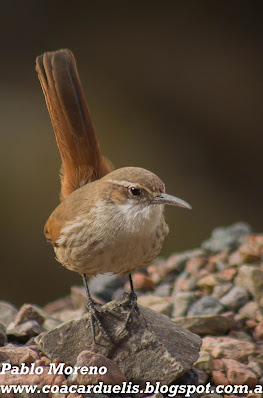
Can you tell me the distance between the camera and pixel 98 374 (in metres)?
2.33

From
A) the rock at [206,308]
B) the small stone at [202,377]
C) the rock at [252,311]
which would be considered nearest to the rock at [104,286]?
the rock at [206,308]

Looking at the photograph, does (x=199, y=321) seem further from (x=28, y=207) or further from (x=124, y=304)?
(x=28, y=207)

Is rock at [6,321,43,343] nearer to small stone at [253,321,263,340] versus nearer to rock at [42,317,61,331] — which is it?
rock at [42,317,61,331]

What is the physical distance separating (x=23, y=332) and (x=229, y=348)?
102 cm

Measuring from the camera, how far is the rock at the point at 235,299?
129 inches

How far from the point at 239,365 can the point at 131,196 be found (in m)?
0.97

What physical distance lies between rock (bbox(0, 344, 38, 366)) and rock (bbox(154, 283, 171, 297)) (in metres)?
1.34

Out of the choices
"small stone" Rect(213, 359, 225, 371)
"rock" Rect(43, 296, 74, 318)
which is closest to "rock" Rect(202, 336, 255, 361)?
"small stone" Rect(213, 359, 225, 371)

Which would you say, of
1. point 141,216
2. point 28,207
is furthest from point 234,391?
point 28,207

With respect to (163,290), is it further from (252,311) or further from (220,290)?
(252,311)

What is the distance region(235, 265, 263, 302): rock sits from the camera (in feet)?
10.8

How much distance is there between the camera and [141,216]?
2.43m

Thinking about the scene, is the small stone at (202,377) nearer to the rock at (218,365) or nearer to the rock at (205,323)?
the rock at (218,365)

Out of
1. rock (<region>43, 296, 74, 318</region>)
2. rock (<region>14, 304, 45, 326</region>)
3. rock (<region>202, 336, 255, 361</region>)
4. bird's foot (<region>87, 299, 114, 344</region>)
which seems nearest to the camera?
bird's foot (<region>87, 299, 114, 344</region>)
